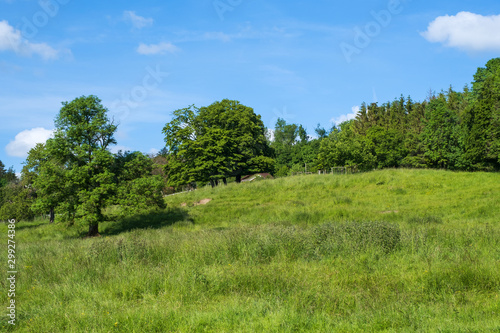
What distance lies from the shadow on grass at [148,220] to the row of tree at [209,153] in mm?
2372

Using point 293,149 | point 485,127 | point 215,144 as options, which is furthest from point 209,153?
point 293,149

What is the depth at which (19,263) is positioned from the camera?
11062 mm

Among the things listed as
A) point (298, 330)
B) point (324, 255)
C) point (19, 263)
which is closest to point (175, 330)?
point (298, 330)

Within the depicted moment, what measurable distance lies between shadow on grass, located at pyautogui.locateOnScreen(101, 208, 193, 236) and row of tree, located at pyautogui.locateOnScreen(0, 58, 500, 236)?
7.78 feet

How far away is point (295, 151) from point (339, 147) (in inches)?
1591

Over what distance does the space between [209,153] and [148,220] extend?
20.6m

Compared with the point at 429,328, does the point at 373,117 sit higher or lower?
higher

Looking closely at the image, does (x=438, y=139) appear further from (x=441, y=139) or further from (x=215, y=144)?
(x=215, y=144)

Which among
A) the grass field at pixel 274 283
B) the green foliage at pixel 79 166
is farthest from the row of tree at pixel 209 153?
the grass field at pixel 274 283

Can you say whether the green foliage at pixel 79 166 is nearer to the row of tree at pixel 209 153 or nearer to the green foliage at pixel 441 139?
the row of tree at pixel 209 153

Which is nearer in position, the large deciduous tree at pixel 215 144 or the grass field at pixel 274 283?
the grass field at pixel 274 283

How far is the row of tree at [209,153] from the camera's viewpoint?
24.2 m

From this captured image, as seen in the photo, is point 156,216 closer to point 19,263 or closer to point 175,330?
point 19,263

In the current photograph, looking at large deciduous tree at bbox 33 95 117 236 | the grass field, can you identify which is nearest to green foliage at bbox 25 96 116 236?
large deciduous tree at bbox 33 95 117 236
